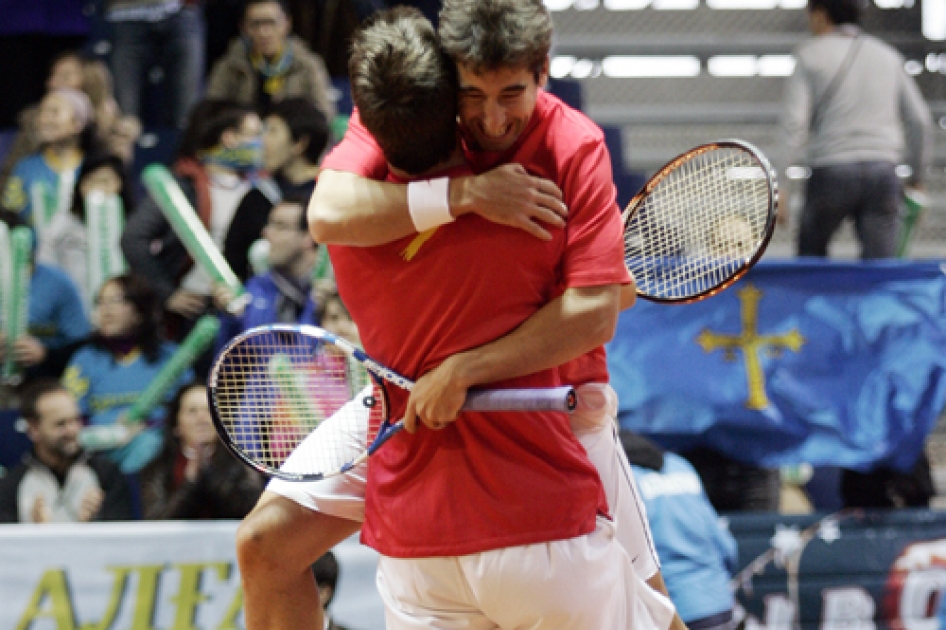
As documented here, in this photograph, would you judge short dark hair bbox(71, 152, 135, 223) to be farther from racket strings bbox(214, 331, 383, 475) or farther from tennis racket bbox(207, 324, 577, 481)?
racket strings bbox(214, 331, 383, 475)

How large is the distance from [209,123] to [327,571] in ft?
7.73

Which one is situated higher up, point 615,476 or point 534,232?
point 534,232

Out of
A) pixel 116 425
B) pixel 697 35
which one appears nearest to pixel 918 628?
pixel 116 425

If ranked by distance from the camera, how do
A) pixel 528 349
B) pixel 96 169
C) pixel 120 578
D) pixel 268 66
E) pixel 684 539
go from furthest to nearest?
pixel 268 66 → pixel 96 169 → pixel 120 578 → pixel 684 539 → pixel 528 349

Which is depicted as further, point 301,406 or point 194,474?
point 194,474

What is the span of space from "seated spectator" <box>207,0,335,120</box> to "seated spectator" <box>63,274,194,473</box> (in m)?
1.27

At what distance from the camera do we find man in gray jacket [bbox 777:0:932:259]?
6.01m

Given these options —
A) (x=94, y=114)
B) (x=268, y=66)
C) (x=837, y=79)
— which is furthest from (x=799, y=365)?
(x=94, y=114)

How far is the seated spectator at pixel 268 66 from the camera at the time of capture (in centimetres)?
639

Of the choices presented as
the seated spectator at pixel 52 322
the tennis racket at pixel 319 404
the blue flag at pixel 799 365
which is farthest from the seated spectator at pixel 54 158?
the tennis racket at pixel 319 404

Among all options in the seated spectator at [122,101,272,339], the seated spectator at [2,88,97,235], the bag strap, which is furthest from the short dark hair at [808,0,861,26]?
the seated spectator at [2,88,97,235]

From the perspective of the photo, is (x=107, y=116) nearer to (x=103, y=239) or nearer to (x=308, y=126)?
(x=103, y=239)

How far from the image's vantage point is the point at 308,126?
5.96 meters

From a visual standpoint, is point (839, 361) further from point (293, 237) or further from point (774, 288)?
point (293, 237)
